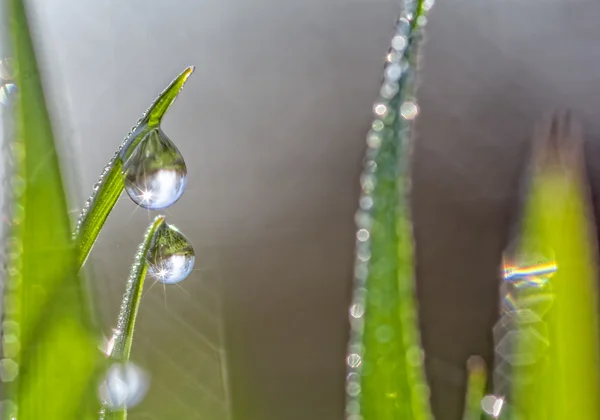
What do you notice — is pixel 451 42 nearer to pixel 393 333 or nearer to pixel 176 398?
pixel 176 398

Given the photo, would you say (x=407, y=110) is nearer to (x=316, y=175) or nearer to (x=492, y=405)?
(x=492, y=405)

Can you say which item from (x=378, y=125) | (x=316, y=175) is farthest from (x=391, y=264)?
(x=316, y=175)

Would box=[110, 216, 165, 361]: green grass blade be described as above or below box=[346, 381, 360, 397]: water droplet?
above

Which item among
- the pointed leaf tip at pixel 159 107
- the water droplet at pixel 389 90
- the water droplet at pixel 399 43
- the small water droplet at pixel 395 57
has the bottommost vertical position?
the pointed leaf tip at pixel 159 107

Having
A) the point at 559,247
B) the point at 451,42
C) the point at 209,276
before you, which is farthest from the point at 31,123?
the point at 451,42

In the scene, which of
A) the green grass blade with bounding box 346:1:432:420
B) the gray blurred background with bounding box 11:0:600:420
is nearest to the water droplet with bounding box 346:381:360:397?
the green grass blade with bounding box 346:1:432:420

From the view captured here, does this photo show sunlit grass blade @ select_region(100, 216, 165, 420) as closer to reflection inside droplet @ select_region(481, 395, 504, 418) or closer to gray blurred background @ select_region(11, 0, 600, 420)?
reflection inside droplet @ select_region(481, 395, 504, 418)

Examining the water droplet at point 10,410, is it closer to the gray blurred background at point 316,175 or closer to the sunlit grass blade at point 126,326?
the sunlit grass blade at point 126,326

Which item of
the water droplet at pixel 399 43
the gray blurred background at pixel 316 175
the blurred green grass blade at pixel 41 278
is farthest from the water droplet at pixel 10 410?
the gray blurred background at pixel 316 175
